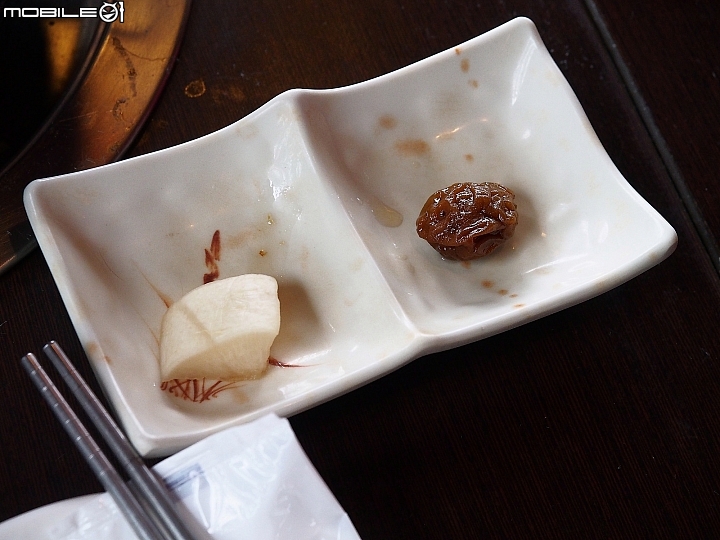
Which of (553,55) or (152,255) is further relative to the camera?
(553,55)

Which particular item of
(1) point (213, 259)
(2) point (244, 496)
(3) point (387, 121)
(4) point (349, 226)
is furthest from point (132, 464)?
(3) point (387, 121)

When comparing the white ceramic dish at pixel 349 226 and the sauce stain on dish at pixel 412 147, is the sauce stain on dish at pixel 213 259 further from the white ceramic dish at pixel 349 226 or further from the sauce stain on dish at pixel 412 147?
the sauce stain on dish at pixel 412 147

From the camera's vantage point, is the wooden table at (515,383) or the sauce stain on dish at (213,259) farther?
the sauce stain on dish at (213,259)

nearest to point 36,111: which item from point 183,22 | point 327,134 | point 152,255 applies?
point 183,22

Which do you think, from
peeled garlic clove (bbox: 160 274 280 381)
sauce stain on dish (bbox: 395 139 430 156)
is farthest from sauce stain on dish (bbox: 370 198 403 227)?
peeled garlic clove (bbox: 160 274 280 381)

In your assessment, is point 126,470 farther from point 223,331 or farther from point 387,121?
point 387,121

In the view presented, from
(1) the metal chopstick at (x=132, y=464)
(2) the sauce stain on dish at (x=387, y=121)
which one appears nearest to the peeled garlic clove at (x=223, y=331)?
(1) the metal chopstick at (x=132, y=464)

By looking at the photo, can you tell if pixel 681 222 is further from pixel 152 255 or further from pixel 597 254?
pixel 152 255
